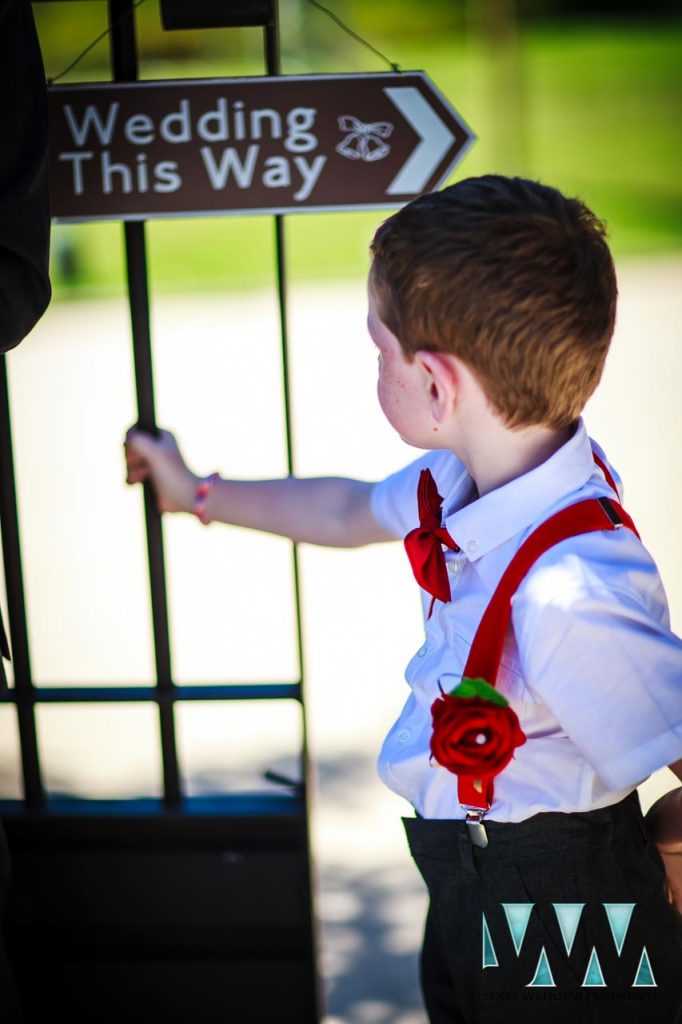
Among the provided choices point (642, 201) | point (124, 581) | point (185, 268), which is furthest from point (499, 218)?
point (642, 201)

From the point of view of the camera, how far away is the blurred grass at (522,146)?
45.3 feet

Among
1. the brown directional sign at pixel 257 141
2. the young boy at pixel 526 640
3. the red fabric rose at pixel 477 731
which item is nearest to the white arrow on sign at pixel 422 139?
the brown directional sign at pixel 257 141

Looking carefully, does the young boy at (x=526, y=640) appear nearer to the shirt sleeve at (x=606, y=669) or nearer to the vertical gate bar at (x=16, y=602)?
the shirt sleeve at (x=606, y=669)

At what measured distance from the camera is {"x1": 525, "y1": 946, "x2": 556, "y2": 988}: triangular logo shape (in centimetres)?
149

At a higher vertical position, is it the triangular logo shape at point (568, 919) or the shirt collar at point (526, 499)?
the shirt collar at point (526, 499)

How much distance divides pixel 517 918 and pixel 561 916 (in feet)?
0.18

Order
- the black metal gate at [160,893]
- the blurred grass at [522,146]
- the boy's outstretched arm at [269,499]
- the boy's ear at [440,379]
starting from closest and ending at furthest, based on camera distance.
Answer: the boy's ear at [440,379] → the boy's outstretched arm at [269,499] → the black metal gate at [160,893] → the blurred grass at [522,146]

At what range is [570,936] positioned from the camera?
58.2 inches

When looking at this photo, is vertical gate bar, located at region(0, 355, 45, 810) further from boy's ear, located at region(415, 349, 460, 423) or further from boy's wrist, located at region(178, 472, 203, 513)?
boy's ear, located at region(415, 349, 460, 423)

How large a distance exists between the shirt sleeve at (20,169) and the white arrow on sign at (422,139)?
20.9 inches

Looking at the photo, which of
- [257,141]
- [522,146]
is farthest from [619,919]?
[522,146]

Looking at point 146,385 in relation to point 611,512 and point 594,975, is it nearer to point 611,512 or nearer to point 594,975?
point 611,512

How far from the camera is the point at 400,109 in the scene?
1713 mm

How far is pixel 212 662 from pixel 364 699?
0.69 meters
